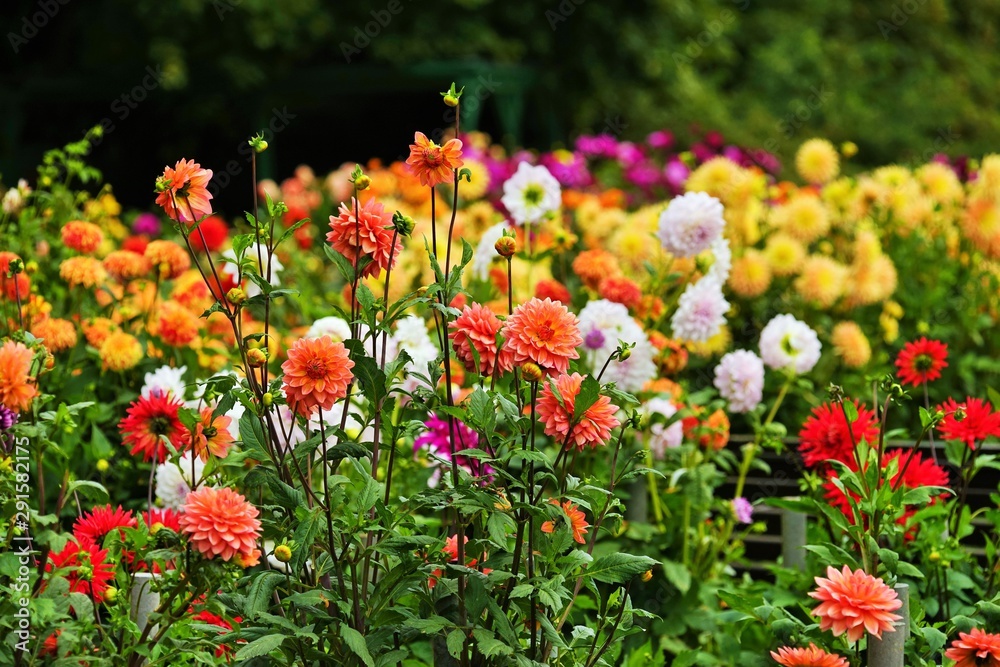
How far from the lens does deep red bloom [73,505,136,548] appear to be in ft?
5.69

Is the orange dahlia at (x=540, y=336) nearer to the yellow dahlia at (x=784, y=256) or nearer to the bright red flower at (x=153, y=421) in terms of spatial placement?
the bright red flower at (x=153, y=421)

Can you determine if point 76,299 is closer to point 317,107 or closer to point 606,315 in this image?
point 606,315

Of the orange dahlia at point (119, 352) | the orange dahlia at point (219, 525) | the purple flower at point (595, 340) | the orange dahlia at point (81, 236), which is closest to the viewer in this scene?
the orange dahlia at point (219, 525)

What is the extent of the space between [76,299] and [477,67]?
7088 mm

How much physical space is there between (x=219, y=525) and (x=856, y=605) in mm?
796

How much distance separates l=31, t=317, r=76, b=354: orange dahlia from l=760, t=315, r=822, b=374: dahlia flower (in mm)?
1527

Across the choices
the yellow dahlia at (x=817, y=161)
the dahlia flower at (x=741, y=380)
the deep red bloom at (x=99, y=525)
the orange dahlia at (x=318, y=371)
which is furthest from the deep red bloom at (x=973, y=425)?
the yellow dahlia at (x=817, y=161)

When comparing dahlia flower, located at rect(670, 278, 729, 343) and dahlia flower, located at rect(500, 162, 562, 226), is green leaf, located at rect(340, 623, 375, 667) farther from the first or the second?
dahlia flower, located at rect(500, 162, 562, 226)

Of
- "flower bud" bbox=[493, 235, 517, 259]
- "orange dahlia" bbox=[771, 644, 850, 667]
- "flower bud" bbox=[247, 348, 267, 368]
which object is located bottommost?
"orange dahlia" bbox=[771, 644, 850, 667]

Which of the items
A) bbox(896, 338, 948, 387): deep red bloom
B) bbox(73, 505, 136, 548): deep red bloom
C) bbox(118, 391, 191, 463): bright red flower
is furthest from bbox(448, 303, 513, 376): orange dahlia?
bbox(896, 338, 948, 387): deep red bloom

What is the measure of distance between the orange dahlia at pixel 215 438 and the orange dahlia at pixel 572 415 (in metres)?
0.44

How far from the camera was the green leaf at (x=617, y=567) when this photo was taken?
1.49m

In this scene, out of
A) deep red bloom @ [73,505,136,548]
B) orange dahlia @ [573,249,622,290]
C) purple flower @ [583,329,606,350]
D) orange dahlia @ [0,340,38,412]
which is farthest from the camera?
orange dahlia @ [573,249,622,290]

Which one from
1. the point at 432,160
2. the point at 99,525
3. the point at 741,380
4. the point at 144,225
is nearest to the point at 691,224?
the point at 741,380
